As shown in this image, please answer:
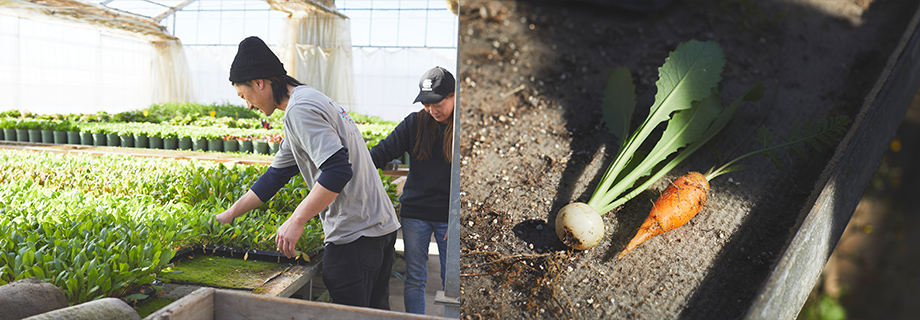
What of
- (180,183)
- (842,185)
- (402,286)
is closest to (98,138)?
(180,183)

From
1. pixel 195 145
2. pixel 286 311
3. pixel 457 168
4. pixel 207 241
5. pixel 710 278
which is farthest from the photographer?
pixel 195 145

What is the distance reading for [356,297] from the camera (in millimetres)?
1449

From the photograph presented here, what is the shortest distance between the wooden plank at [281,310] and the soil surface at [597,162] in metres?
0.35

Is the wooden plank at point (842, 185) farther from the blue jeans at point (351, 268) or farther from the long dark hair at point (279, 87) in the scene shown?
the long dark hair at point (279, 87)

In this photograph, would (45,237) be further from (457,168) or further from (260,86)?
(457,168)

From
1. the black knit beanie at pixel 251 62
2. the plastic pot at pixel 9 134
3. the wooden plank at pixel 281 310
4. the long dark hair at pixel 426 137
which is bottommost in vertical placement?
the plastic pot at pixel 9 134

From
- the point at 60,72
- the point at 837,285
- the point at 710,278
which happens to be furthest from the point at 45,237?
the point at 60,72

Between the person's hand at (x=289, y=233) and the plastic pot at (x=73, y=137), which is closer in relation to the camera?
the person's hand at (x=289, y=233)

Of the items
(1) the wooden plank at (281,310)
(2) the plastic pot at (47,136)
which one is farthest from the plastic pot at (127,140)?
(1) the wooden plank at (281,310)

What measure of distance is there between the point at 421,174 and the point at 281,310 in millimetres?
903

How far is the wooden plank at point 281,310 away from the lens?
847mm

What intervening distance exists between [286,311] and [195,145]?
125 inches

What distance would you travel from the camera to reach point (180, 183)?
7.39 feet

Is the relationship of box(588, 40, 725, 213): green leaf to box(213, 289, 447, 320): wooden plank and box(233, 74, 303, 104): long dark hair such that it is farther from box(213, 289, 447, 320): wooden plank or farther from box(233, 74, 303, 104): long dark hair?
box(233, 74, 303, 104): long dark hair
